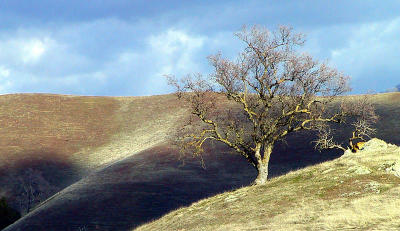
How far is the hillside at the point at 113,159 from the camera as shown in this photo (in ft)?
216

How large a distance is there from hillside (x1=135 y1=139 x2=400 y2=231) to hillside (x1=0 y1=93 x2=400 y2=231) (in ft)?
87.7

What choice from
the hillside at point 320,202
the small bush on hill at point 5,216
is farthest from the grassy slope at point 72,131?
the hillside at point 320,202

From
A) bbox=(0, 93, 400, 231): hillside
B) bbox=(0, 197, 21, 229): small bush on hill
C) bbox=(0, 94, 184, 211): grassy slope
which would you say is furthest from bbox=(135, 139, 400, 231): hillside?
bbox=(0, 94, 184, 211): grassy slope

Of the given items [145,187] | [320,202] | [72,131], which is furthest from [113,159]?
[320,202]

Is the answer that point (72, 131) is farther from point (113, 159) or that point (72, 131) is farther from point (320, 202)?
point (320, 202)

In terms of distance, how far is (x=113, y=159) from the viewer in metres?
103

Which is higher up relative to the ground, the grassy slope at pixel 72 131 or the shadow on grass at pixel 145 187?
the grassy slope at pixel 72 131

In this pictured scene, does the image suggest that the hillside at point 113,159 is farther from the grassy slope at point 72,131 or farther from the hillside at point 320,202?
the hillside at point 320,202

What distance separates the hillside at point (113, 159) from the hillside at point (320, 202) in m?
26.7

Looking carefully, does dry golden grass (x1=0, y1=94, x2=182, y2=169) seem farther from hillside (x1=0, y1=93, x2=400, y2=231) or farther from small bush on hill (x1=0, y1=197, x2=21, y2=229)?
small bush on hill (x1=0, y1=197, x2=21, y2=229)

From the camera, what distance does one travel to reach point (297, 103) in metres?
42.3

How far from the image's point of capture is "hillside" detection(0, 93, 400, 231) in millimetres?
65688

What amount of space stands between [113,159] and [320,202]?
78741 mm

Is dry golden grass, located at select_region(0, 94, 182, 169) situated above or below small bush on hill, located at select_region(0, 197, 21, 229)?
above
